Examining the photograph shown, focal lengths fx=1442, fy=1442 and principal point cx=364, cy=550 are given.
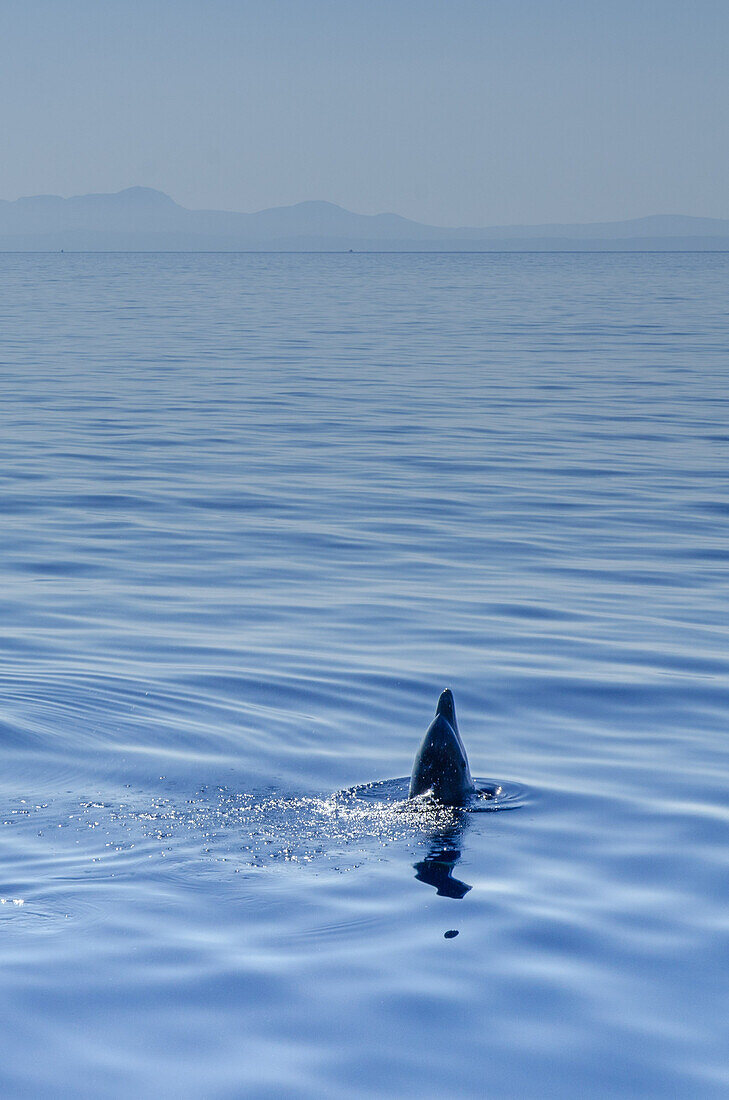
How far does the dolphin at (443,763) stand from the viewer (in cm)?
880

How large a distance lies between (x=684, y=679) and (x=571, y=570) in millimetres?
4466

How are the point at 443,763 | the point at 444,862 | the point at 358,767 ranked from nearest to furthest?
the point at 444,862, the point at 443,763, the point at 358,767

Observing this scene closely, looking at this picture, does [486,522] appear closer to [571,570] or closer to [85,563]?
[571,570]

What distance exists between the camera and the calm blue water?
6.30 m

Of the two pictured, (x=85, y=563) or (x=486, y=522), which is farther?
(x=486, y=522)

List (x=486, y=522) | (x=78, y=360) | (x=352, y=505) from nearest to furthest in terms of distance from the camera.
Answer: (x=486, y=522) < (x=352, y=505) < (x=78, y=360)

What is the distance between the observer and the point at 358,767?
33.3ft

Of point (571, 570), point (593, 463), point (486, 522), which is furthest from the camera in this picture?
point (593, 463)

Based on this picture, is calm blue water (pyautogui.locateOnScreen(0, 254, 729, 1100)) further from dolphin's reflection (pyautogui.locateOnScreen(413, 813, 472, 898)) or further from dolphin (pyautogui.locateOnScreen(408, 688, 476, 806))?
dolphin (pyautogui.locateOnScreen(408, 688, 476, 806))

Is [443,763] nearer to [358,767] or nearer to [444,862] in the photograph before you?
[444,862]

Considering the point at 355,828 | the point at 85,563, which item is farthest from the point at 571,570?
the point at 355,828

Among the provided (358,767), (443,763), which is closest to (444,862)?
(443,763)

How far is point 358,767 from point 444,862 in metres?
2.00

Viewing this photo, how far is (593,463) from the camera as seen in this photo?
1029 inches
